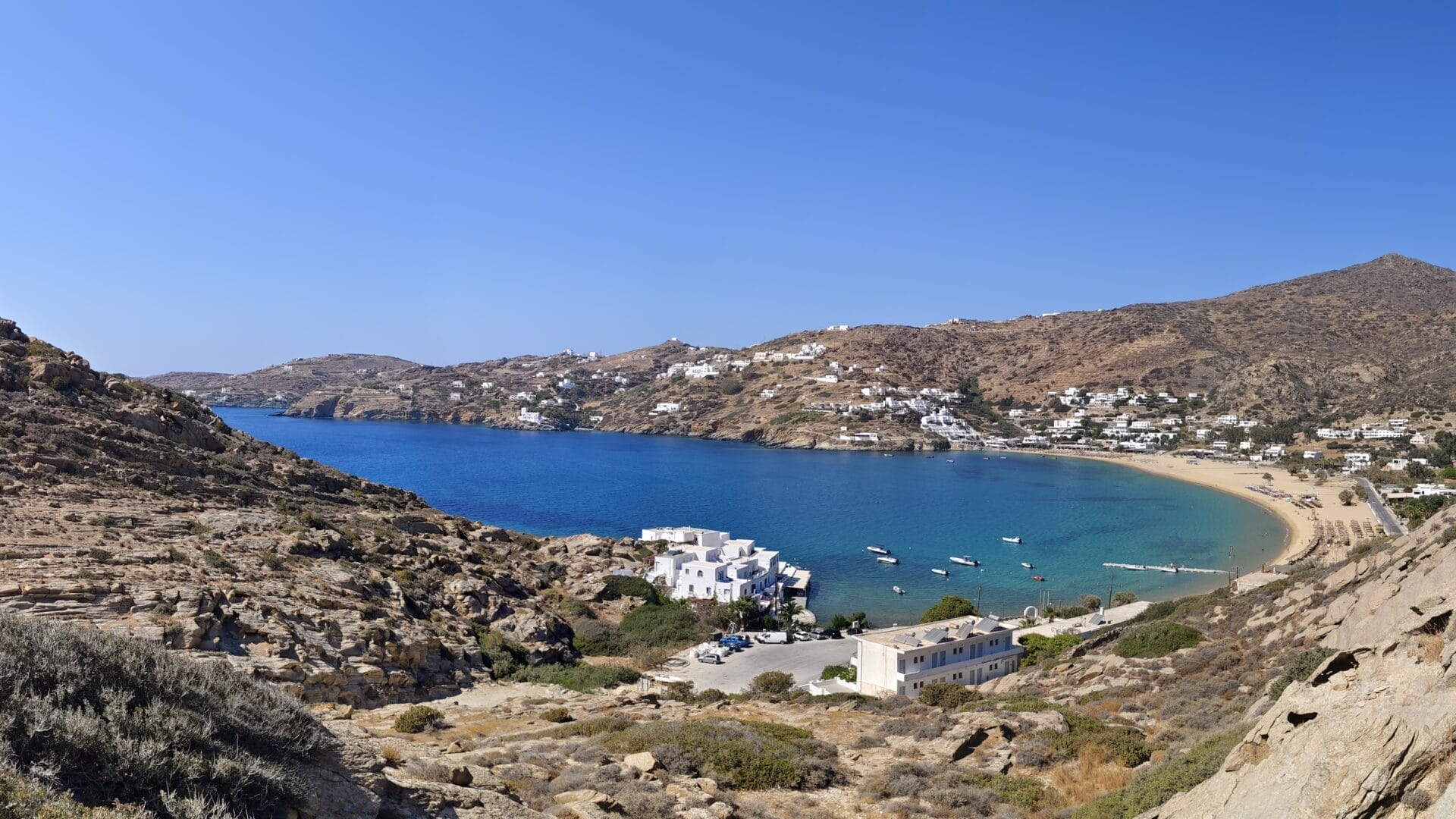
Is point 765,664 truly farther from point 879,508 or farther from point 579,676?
point 879,508

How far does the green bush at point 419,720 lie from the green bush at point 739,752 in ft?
11.0

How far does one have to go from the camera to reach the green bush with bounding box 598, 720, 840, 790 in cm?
973

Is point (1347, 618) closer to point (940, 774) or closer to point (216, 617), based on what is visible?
point (940, 774)

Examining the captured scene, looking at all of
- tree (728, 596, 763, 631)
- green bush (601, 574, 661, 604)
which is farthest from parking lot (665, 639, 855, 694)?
green bush (601, 574, 661, 604)

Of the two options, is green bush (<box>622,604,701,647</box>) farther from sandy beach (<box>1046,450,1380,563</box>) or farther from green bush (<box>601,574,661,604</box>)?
sandy beach (<box>1046,450,1380,563</box>)

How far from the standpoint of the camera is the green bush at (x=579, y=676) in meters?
19.7

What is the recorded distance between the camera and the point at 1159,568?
43.8 m

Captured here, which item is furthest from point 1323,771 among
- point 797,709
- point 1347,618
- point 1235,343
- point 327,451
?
point 1235,343

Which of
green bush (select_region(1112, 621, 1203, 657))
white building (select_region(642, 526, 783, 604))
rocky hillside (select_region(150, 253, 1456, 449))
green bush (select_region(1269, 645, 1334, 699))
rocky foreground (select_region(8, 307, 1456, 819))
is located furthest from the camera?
rocky hillside (select_region(150, 253, 1456, 449))

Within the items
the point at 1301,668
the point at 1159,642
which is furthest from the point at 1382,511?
the point at 1301,668

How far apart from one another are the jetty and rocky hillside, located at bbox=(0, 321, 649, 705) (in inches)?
1126

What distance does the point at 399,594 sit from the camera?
70.7ft

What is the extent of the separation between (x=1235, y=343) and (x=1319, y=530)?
83686mm

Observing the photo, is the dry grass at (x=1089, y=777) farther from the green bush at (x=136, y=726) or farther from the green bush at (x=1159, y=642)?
the green bush at (x=1159, y=642)
